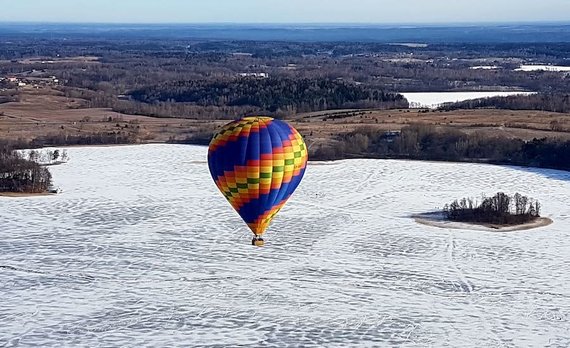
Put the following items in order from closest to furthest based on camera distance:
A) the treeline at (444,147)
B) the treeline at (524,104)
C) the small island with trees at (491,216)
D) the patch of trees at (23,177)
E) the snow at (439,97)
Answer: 1. the small island with trees at (491,216)
2. the patch of trees at (23,177)
3. the treeline at (444,147)
4. the treeline at (524,104)
5. the snow at (439,97)

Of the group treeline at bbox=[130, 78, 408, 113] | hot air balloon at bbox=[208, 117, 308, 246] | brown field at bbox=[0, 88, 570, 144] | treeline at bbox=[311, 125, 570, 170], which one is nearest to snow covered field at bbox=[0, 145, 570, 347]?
hot air balloon at bbox=[208, 117, 308, 246]

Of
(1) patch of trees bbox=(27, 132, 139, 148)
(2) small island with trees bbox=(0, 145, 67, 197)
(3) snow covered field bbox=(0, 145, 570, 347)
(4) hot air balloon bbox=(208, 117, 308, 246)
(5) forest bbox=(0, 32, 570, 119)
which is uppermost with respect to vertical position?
(4) hot air balloon bbox=(208, 117, 308, 246)

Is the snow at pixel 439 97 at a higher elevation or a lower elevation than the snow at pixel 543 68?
higher

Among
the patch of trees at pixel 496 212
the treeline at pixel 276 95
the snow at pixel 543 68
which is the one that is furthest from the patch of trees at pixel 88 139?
the snow at pixel 543 68

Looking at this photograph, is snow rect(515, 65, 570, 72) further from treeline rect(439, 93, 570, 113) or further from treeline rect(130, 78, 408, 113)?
treeline rect(439, 93, 570, 113)

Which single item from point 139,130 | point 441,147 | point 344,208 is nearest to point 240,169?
point 344,208

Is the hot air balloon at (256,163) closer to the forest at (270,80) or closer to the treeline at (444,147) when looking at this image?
the treeline at (444,147)

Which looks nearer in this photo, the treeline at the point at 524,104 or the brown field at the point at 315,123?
the brown field at the point at 315,123
